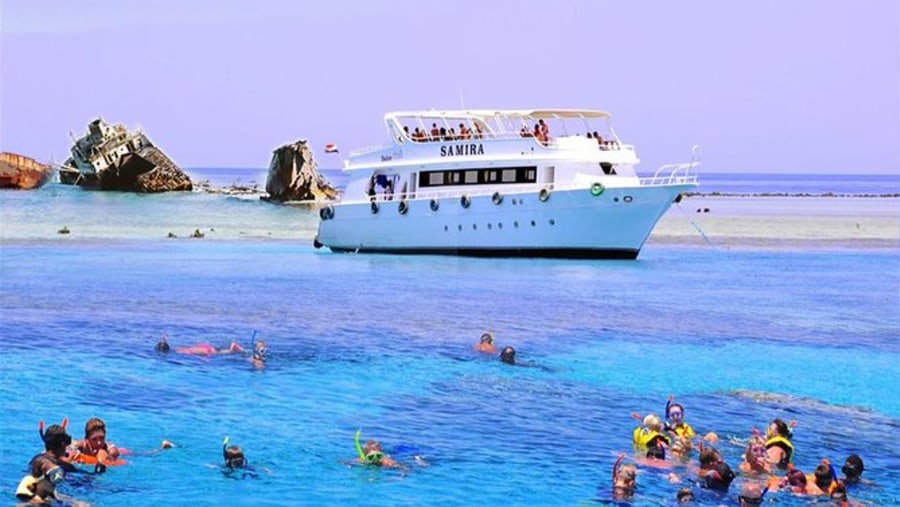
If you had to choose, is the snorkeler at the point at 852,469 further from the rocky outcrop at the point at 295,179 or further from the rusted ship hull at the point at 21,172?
the rusted ship hull at the point at 21,172

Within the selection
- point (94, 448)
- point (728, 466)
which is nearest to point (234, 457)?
point (94, 448)

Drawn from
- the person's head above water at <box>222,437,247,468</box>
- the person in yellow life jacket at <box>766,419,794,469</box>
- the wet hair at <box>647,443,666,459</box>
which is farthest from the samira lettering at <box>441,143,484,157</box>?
the person's head above water at <box>222,437,247,468</box>

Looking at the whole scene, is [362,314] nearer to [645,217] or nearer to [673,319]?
[673,319]

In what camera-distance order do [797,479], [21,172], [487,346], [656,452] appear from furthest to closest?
[21,172] < [487,346] < [656,452] < [797,479]

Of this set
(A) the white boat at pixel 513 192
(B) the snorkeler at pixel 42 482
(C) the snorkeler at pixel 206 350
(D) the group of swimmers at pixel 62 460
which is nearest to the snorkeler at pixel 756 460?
(D) the group of swimmers at pixel 62 460

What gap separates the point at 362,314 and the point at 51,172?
349 feet

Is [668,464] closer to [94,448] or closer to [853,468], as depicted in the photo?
[853,468]

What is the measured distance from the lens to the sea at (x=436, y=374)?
14734 mm

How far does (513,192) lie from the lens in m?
44.0

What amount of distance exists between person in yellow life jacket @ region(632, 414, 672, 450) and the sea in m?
0.36

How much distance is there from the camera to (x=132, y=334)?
25.6 metres

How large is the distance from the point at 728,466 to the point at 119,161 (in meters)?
105

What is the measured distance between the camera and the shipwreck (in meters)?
111

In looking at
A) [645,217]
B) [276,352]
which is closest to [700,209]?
[645,217]
